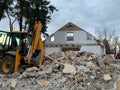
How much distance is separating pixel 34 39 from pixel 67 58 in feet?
6.49

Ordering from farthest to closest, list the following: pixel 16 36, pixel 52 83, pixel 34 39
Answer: pixel 16 36 → pixel 34 39 → pixel 52 83

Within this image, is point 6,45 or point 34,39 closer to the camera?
point 34,39

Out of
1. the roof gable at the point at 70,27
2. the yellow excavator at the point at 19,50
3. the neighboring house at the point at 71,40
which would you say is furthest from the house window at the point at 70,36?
the yellow excavator at the point at 19,50

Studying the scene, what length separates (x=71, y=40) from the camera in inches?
1879

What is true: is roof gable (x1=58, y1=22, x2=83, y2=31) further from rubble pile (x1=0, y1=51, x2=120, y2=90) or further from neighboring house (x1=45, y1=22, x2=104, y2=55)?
rubble pile (x1=0, y1=51, x2=120, y2=90)

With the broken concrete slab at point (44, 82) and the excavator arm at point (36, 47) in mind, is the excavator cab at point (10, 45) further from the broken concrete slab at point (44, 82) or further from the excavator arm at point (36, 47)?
the broken concrete slab at point (44, 82)

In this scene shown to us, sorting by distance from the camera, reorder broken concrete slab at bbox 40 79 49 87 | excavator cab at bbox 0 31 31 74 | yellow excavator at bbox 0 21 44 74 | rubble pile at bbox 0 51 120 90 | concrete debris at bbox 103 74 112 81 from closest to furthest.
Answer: rubble pile at bbox 0 51 120 90
broken concrete slab at bbox 40 79 49 87
concrete debris at bbox 103 74 112 81
yellow excavator at bbox 0 21 44 74
excavator cab at bbox 0 31 31 74

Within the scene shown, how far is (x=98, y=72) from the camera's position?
44.5 feet

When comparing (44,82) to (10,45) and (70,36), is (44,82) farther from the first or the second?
(70,36)

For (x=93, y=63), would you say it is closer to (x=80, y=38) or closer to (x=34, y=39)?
(x=34, y=39)

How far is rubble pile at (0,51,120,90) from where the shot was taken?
1235 cm

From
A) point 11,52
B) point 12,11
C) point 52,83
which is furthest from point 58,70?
point 12,11

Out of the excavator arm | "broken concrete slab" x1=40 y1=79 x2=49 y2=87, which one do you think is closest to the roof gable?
the excavator arm

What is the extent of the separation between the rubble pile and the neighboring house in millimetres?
32185
